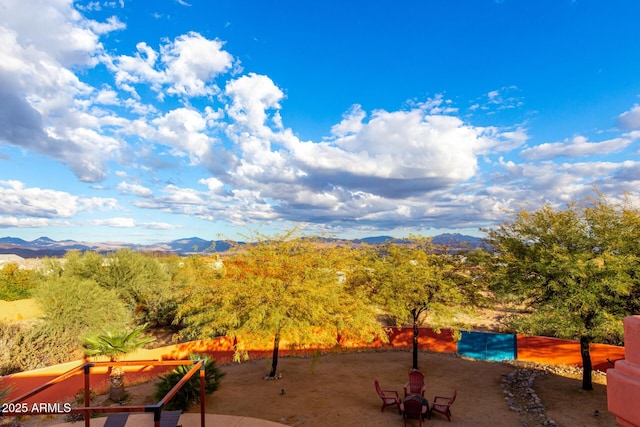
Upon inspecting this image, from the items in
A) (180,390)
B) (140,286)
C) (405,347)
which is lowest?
(405,347)

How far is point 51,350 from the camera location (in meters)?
19.2

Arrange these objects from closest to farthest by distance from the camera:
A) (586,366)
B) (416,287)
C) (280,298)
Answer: (280,298)
(586,366)
(416,287)

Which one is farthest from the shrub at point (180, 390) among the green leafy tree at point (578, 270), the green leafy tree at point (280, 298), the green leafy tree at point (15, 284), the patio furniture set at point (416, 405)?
the green leafy tree at point (15, 284)

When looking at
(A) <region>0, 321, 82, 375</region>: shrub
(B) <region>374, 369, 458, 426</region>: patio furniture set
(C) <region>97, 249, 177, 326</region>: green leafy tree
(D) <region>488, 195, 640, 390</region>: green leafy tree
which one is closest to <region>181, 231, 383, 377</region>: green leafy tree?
(B) <region>374, 369, 458, 426</region>: patio furniture set

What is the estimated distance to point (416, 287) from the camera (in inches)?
722

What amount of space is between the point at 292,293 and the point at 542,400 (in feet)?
36.9

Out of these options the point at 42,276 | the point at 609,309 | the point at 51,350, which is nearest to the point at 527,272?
the point at 609,309

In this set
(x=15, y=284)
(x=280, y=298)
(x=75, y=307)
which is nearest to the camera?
(x=280, y=298)

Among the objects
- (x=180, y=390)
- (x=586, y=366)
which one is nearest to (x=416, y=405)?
(x=180, y=390)

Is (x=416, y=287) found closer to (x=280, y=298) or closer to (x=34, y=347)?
(x=280, y=298)

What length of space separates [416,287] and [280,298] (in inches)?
292

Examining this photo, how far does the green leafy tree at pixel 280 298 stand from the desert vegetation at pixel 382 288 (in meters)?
0.06

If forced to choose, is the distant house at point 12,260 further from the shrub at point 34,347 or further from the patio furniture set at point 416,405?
the patio furniture set at point 416,405

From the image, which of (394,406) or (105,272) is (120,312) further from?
(394,406)
